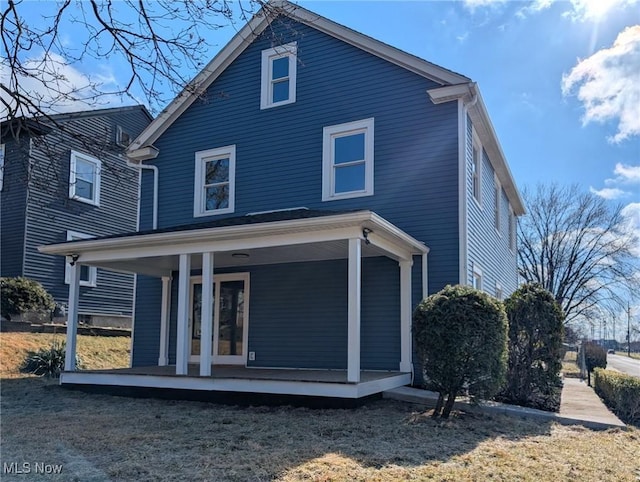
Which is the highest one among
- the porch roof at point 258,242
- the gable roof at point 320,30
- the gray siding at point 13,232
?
the gable roof at point 320,30

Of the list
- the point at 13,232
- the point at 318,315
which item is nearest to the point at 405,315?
the point at 318,315

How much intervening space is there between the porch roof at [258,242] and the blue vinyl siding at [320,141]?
679 mm

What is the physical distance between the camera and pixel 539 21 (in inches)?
408

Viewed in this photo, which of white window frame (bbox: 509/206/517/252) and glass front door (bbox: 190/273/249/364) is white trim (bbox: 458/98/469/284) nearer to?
glass front door (bbox: 190/273/249/364)

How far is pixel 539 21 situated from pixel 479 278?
5053mm

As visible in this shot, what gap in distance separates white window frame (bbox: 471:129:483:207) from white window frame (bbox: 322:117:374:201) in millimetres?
2038

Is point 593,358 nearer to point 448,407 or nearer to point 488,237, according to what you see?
point 488,237

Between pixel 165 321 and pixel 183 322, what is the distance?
3.38 m

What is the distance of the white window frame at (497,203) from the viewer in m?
14.0

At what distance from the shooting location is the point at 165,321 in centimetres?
1236

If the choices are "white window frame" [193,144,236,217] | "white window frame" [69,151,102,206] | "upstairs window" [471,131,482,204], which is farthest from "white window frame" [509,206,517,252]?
"white window frame" [69,151,102,206]

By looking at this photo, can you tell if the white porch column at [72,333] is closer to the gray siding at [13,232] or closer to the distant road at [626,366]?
the gray siding at [13,232]

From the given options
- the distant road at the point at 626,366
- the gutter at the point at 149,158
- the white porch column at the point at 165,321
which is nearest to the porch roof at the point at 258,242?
the white porch column at the point at 165,321

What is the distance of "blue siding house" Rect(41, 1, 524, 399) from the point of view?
9055 millimetres
